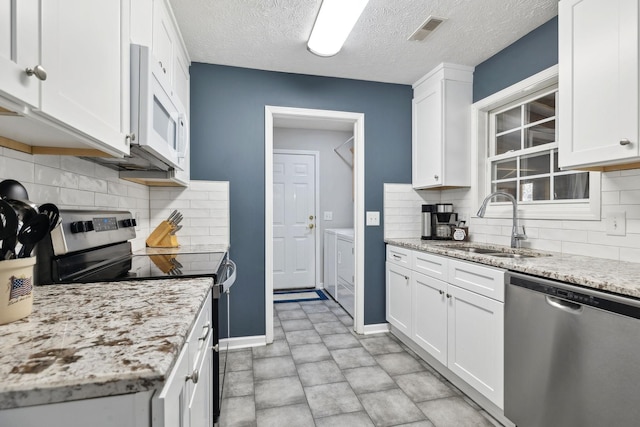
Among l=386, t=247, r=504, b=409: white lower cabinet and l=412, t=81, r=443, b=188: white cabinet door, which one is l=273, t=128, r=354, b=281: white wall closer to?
l=412, t=81, r=443, b=188: white cabinet door

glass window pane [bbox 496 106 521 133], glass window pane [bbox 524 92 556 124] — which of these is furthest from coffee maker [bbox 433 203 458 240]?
glass window pane [bbox 524 92 556 124]

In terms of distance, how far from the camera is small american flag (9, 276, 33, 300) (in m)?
0.74

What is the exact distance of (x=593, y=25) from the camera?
1.54 metres

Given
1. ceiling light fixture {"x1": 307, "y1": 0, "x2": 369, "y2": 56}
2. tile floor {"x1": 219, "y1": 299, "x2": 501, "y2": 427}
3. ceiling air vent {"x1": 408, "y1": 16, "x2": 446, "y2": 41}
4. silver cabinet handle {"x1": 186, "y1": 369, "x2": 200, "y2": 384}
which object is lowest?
tile floor {"x1": 219, "y1": 299, "x2": 501, "y2": 427}

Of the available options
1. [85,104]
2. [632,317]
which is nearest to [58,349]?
[85,104]

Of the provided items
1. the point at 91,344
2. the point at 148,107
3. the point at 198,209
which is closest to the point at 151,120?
the point at 148,107

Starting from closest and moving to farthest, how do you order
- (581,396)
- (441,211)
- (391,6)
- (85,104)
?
1. (85,104)
2. (581,396)
3. (391,6)
4. (441,211)

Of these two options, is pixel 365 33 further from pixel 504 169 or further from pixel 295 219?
pixel 295 219

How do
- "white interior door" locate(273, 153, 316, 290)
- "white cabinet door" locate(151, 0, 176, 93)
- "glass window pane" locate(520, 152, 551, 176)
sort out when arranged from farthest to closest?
"white interior door" locate(273, 153, 316, 290), "glass window pane" locate(520, 152, 551, 176), "white cabinet door" locate(151, 0, 176, 93)

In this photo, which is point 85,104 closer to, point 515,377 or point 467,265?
point 467,265

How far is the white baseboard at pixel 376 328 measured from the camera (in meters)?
2.95

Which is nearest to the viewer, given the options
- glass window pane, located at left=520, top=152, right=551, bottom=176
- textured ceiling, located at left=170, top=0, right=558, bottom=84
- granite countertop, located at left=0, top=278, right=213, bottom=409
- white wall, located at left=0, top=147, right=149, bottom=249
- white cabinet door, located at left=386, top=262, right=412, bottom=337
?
granite countertop, located at left=0, top=278, right=213, bottom=409

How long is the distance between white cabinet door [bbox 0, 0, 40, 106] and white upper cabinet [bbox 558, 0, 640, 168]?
2049 mm

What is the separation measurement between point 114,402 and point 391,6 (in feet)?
7.15
